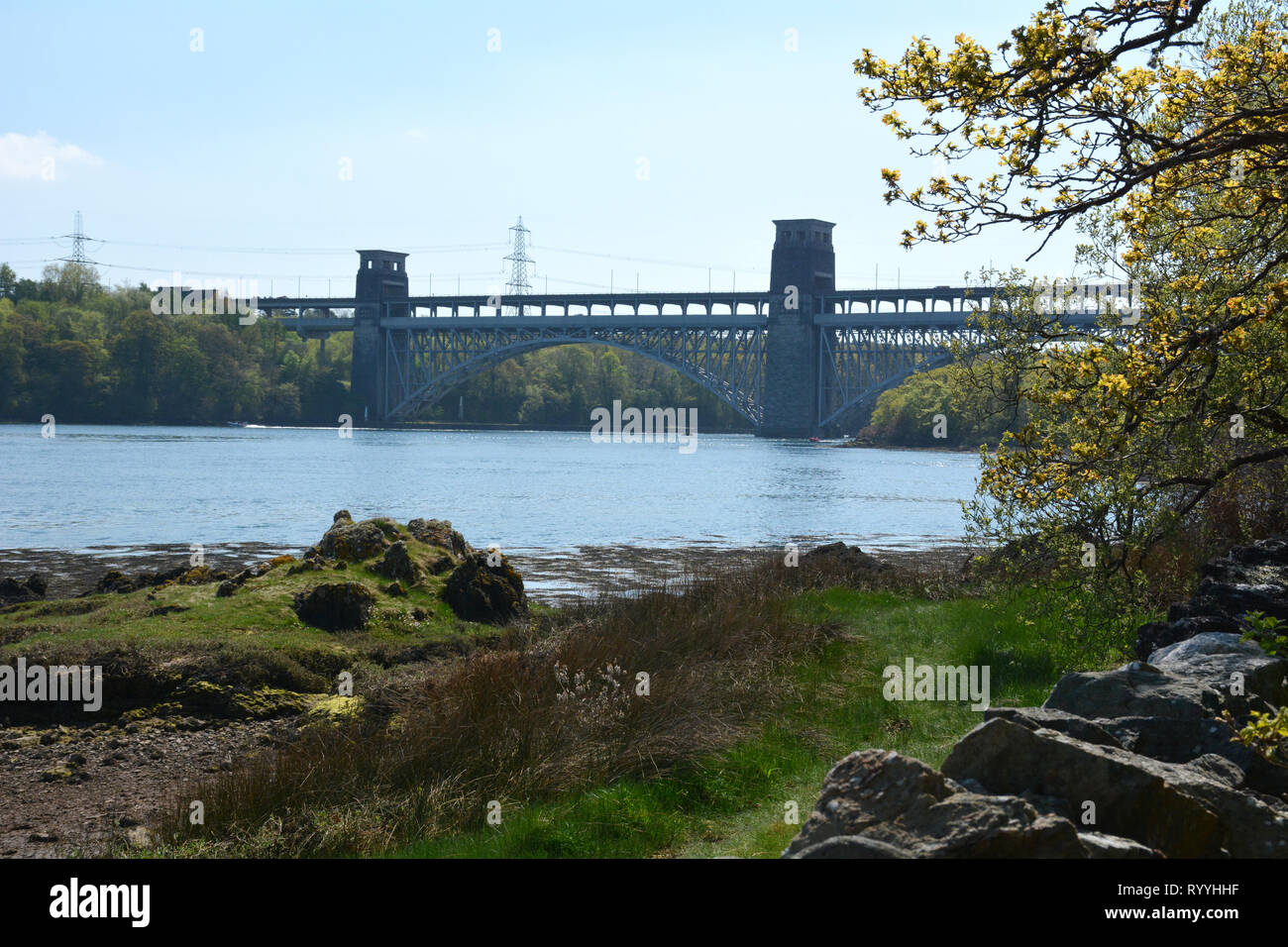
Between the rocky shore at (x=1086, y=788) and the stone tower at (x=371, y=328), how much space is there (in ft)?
376

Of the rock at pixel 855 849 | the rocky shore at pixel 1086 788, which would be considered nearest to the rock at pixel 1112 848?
the rocky shore at pixel 1086 788

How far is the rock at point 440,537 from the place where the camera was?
18453 millimetres

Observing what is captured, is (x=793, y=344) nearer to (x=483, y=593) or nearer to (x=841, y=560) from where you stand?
(x=841, y=560)

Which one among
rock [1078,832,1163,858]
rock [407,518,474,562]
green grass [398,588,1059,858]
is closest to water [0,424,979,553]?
rock [407,518,474,562]

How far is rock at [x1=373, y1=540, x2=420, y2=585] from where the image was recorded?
16859 millimetres

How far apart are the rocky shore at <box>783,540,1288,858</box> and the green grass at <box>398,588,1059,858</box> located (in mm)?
1320

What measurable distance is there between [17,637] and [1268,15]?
15301mm

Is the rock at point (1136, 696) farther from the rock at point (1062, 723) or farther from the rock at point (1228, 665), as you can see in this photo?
the rock at point (1062, 723)

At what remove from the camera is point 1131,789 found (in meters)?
5.39

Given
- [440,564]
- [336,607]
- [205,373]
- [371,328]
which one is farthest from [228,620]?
[371,328]

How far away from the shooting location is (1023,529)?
40.7 ft
